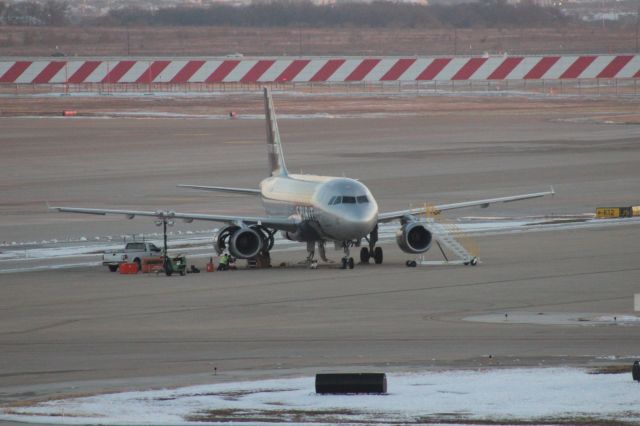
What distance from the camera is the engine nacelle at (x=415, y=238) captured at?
4931cm

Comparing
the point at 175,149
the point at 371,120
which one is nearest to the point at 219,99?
the point at 371,120

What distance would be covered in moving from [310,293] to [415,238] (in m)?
7.48

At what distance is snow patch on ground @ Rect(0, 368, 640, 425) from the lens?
25688 millimetres

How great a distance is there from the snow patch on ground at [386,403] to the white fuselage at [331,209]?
18.3m

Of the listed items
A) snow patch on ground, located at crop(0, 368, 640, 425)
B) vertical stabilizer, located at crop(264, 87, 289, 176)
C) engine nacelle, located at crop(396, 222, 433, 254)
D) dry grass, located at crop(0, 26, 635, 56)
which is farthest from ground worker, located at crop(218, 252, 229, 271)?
dry grass, located at crop(0, 26, 635, 56)

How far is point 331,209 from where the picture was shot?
4781 cm

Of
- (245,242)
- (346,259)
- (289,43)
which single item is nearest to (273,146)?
(245,242)

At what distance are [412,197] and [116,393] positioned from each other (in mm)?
43394

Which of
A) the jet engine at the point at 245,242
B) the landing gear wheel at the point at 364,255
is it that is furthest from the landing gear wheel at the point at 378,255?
the jet engine at the point at 245,242

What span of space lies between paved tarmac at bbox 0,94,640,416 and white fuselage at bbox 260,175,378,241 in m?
1.39

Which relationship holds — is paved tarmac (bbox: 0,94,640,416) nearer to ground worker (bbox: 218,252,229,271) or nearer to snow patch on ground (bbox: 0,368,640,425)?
ground worker (bbox: 218,252,229,271)

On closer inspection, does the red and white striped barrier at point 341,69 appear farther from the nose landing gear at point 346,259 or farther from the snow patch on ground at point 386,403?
the snow patch on ground at point 386,403

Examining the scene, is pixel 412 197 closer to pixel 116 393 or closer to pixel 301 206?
pixel 301 206

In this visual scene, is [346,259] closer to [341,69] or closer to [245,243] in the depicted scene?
[245,243]
